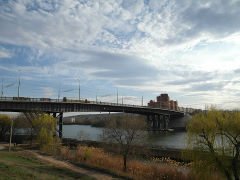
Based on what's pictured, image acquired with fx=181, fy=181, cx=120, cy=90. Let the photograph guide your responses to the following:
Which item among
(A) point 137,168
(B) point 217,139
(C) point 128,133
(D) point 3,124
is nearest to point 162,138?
(C) point 128,133

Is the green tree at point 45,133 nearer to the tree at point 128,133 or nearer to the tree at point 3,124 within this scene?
the tree at point 128,133

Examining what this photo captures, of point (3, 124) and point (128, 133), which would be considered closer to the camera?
point (128, 133)

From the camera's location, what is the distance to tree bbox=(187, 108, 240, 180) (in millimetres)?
17266

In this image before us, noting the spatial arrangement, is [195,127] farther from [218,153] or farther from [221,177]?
[221,177]

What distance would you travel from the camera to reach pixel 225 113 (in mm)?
19109

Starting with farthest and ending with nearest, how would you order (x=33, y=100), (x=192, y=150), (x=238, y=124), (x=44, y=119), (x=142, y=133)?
(x=33, y=100)
(x=44, y=119)
(x=142, y=133)
(x=192, y=150)
(x=238, y=124)

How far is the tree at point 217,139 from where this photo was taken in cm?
1727

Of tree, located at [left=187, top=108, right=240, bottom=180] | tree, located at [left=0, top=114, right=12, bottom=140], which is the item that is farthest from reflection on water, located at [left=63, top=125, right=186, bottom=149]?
tree, located at [left=0, top=114, right=12, bottom=140]

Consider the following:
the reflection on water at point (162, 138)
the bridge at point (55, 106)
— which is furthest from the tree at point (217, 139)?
the bridge at point (55, 106)

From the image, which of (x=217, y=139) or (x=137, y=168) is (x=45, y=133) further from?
(x=217, y=139)

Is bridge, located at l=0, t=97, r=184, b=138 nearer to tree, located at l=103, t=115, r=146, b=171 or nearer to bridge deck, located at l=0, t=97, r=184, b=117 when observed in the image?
bridge deck, located at l=0, t=97, r=184, b=117

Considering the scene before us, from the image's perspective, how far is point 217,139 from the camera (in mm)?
18750

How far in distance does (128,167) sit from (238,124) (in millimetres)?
14381

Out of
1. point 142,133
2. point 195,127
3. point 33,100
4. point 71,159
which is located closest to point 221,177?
point 195,127
